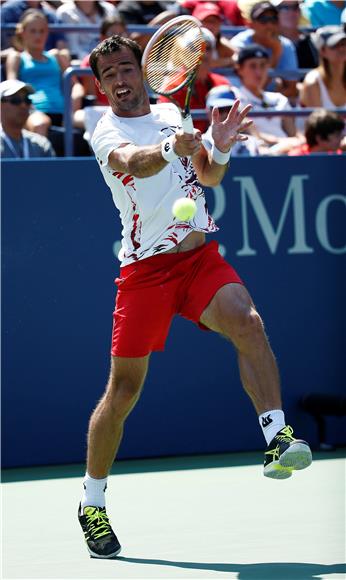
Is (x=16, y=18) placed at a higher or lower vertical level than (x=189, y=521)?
higher

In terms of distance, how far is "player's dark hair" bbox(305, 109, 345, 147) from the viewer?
819 centimetres

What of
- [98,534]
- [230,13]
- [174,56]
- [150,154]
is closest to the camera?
[150,154]

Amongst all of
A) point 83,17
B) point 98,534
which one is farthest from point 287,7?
point 98,534

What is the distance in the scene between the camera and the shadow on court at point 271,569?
14.4 ft

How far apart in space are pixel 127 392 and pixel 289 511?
116 centimetres

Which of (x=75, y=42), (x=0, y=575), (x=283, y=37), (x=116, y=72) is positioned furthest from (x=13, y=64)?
(x=0, y=575)

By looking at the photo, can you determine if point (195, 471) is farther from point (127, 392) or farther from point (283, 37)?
point (283, 37)

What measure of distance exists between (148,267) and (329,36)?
207 inches

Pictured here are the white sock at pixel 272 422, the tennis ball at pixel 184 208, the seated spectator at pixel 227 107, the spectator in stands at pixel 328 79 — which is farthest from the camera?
the spectator in stands at pixel 328 79

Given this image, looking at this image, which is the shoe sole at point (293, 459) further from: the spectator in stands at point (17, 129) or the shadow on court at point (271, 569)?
the spectator in stands at point (17, 129)

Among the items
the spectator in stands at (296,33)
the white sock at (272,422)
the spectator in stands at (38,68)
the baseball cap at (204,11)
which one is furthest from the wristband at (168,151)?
the spectator in stands at (296,33)

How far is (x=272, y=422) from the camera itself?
4711 mm

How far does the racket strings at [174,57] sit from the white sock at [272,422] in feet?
4.46

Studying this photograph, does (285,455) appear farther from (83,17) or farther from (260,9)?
(83,17)
